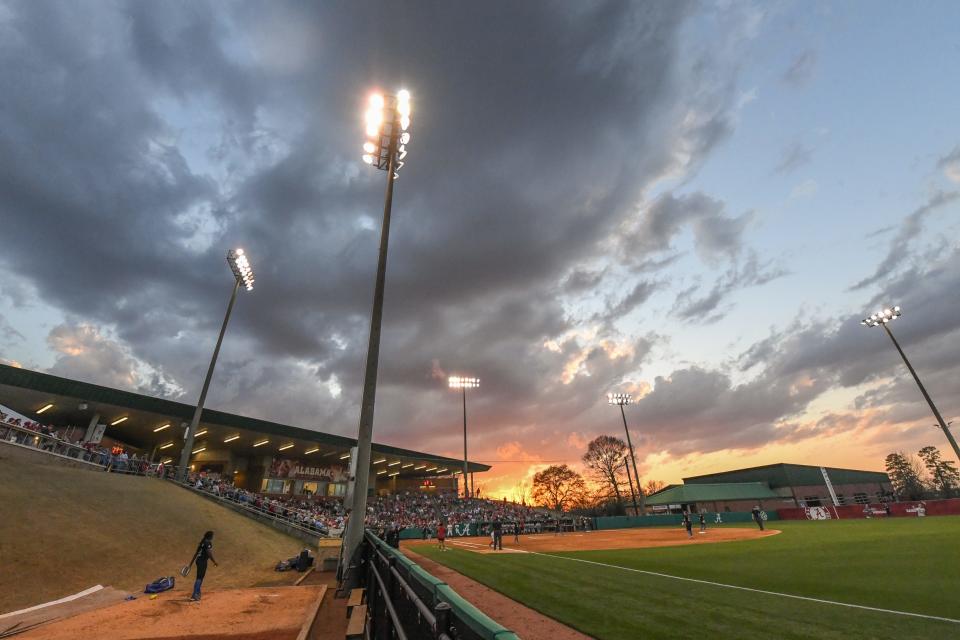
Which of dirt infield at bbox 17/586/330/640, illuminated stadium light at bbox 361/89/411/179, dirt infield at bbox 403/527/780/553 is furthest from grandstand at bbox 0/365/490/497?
illuminated stadium light at bbox 361/89/411/179

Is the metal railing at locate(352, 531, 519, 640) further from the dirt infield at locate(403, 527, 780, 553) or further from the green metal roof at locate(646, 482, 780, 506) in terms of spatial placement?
the green metal roof at locate(646, 482, 780, 506)

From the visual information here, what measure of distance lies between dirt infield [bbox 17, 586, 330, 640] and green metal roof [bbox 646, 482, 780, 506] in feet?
195

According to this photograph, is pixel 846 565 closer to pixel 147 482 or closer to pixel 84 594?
pixel 84 594

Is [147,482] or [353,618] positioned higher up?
[147,482]

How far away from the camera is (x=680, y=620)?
7.62m

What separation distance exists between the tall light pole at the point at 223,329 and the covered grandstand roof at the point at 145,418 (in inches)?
297

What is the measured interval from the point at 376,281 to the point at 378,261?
2.25 feet

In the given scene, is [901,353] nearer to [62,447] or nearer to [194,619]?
[194,619]

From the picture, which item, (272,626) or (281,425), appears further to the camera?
(281,425)

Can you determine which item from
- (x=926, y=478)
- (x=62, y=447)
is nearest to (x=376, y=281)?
(x=62, y=447)

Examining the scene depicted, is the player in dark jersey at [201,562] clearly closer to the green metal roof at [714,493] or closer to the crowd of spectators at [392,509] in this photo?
the crowd of spectators at [392,509]

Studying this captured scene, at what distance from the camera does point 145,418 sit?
40.0 m

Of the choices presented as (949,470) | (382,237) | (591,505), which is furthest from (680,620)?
(949,470)

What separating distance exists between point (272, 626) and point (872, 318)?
49.2m
